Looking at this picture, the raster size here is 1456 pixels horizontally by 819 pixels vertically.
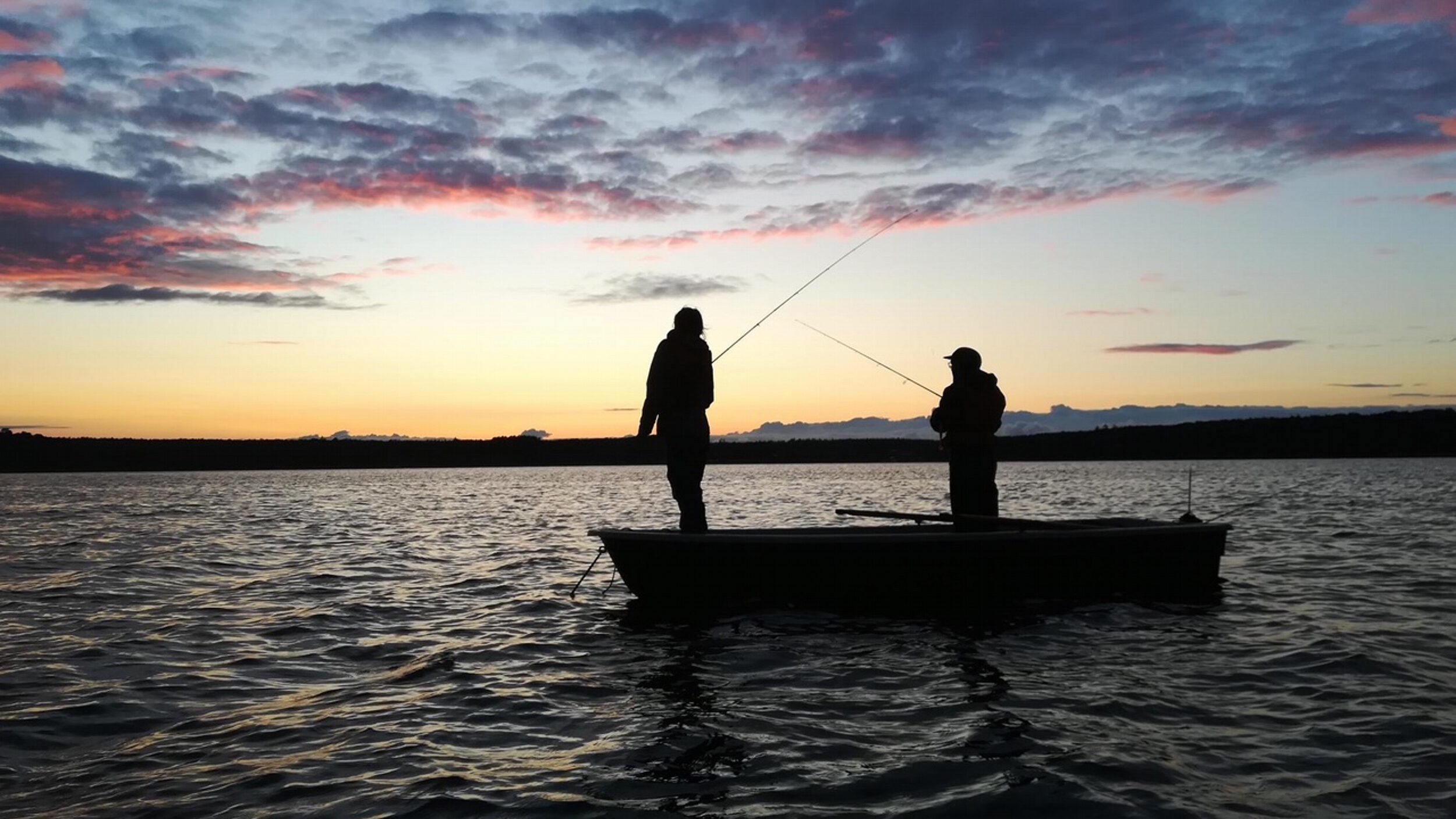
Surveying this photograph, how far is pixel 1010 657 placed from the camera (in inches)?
337

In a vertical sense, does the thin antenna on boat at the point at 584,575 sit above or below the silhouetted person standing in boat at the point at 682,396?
below

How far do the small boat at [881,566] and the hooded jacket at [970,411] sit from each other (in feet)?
3.33

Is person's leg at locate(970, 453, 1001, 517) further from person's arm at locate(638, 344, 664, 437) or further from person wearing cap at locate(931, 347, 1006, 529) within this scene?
person's arm at locate(638, 344, 664, 437)

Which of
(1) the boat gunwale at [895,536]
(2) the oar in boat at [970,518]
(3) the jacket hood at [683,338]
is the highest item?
(3) the jacket hood at [683,338]

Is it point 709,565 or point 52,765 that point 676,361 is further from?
point 52,765

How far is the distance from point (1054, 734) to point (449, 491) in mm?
56798

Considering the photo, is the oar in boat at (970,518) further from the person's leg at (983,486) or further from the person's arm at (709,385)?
the person's arm at (709,385)

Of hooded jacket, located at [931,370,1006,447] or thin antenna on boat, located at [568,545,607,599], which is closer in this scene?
thin antenna on boat, located at [568,545,607,599]

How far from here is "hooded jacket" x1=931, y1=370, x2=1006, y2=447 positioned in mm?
11391

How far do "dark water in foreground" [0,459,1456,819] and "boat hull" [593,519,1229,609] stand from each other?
0.48 metres

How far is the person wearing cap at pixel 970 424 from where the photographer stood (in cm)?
1141

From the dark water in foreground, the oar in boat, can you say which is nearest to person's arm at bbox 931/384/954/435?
the oar in boat

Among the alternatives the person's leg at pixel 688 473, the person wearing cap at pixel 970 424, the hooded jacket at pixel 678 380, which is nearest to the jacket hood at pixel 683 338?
the hooded jacket at pixel 678 380

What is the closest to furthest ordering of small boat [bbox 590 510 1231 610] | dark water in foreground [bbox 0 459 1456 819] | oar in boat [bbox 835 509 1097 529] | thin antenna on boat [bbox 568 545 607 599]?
dark water in foreground [bbox 0 459 1456 819], small boat [bbox 590 510 1231 610], thin antenna on boat [bbox 568 545 607 599], oar in boat [bbox 835 509 1097 529]
